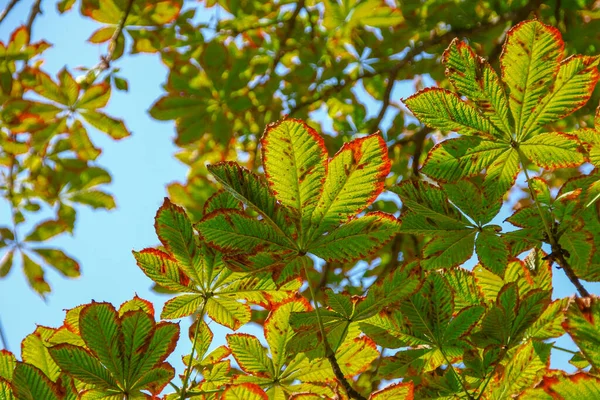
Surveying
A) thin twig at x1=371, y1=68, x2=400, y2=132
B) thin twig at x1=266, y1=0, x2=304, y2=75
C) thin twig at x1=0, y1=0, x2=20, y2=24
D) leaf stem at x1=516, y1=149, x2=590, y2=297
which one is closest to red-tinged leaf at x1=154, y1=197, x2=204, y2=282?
leaf stem at x1=516, y1=149, x2=590, y2=297

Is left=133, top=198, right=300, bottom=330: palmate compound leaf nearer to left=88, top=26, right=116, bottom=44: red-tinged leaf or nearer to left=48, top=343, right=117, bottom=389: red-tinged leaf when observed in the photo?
left=48, top=343, right=117, bottom=389: red-tinged leaf

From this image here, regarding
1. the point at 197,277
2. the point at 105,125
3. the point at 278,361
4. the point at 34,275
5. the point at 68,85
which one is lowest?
the point at 278,361

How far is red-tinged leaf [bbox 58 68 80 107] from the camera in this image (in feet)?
6.17

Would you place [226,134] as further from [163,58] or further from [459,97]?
[459,97]

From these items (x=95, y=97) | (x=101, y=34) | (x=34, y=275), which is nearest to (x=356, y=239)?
(x=95, y=97)

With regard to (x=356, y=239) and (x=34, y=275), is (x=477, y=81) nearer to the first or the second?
(x=356, y=239)

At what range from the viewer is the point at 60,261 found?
213cm

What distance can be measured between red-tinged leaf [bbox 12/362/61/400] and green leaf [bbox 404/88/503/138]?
0.50 m

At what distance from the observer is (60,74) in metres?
1.89

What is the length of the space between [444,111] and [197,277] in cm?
35

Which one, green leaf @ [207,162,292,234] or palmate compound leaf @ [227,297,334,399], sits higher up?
green leaf @ [207,162,292,234]

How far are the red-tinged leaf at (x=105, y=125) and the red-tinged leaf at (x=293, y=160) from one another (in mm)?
1481

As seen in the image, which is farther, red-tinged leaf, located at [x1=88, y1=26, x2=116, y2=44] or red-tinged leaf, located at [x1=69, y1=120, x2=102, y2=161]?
red-tinged leaf, located at [x1=69, y1=120, x2=102, y2=161]

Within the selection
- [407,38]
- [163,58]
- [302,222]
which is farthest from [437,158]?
[163,58]
